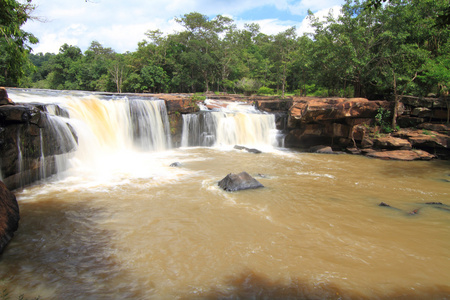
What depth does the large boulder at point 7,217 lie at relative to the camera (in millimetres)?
5012

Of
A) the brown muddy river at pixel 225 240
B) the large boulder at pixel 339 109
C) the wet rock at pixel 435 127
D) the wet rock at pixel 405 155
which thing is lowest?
the brown muddy river at pixel 225 240

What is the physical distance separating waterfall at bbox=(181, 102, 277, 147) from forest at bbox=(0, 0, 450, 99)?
6.39m

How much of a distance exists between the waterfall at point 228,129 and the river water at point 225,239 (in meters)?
7.77

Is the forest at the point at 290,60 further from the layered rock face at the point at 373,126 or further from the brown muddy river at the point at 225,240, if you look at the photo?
the brown muddy river at the point at 225,240

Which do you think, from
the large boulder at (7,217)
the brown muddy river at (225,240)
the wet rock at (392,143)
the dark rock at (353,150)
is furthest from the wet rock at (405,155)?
the large boulder at (7,217)

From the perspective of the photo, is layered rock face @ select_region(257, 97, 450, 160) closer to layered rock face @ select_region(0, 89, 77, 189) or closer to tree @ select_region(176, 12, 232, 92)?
layered rock face @ select_region(0, 89, 77, 189)

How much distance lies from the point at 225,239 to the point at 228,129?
43.2ft

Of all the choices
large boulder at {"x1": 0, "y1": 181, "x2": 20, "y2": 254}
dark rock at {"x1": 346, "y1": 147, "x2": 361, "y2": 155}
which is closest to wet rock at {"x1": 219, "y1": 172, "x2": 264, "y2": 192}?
large boulder at {"x1": 0, "y1": 181, "x2": 20, "y2": 254}

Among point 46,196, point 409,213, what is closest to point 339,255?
point 409,213

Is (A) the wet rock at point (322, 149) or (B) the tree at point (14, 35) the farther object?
(A) the wet rock at point (322, 149)

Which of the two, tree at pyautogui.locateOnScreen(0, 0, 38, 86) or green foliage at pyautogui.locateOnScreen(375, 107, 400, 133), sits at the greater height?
tree at pyautogui.locateOnScreen(0, 0, 38, 86)

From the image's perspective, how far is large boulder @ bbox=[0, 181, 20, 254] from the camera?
16.4 ft

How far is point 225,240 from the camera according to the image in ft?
17.8

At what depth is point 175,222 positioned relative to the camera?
6.18 m
